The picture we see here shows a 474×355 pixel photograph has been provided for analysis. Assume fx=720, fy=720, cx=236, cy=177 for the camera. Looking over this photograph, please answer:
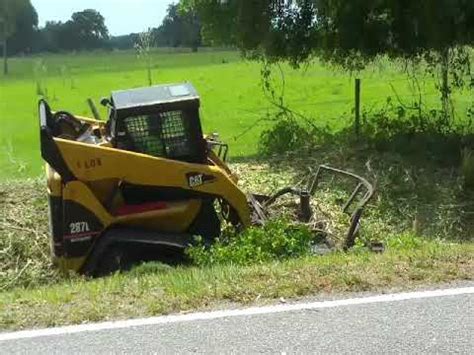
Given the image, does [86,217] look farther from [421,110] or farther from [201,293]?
[421,110]

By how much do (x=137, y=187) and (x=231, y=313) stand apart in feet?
10.5

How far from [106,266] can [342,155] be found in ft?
19.4

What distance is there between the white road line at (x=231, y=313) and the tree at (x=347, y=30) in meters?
7.71

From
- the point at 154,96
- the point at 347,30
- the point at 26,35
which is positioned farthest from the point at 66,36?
the point at 154,96

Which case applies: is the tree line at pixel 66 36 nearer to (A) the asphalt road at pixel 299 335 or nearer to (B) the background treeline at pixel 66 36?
(B) the background treeline at pixel 66 36

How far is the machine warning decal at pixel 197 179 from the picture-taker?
298 inches

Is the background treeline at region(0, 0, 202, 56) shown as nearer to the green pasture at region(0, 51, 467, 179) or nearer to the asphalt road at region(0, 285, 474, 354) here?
the green pasture at region(0, 51, 467, 179)

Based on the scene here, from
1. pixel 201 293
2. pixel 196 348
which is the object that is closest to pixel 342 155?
pixel 201 293

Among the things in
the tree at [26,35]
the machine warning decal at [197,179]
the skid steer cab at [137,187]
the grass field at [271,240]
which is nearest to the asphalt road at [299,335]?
the grass field at [271,240]

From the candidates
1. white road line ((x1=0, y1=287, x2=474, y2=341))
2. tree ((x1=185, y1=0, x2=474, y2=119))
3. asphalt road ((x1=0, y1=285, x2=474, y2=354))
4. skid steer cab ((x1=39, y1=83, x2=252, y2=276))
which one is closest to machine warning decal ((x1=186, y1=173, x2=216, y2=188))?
skid steer cab ((x1=39, y1=83, x2=252, y2=276))

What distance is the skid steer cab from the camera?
730cm

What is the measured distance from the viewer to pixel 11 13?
79.0 meters

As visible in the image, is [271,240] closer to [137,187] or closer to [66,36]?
[137,187]

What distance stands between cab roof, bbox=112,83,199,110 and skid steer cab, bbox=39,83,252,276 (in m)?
0.01
